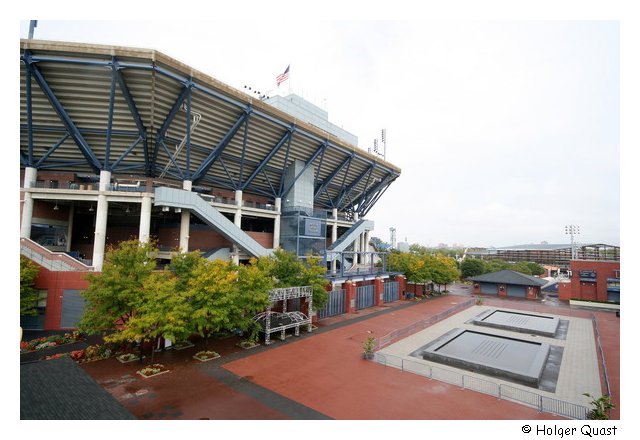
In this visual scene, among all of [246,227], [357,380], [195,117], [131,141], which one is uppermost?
[195,117]

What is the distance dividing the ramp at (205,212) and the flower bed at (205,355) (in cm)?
1552

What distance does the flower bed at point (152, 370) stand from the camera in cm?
1786

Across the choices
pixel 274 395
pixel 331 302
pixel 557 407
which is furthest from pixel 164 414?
pixel 331 302

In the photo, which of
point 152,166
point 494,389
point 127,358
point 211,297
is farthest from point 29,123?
point 494,389

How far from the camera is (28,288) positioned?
78.9 ft

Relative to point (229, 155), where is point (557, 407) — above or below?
below

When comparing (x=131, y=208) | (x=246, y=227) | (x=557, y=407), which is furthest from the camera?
(x=246, y=227)

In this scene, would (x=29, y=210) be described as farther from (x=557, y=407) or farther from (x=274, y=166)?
(x=557, y=407)

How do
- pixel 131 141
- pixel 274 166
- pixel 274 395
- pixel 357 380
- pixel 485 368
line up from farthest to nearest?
pixel 274 166 → pixel 131 141 → pixel 485 368 → pixel 357 380 → pixel 274 395

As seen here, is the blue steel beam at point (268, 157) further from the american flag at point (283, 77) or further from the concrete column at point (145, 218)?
the concrete column at point (145, 218)

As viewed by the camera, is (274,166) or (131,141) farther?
(274,166)

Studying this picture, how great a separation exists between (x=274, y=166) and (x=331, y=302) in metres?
19.9

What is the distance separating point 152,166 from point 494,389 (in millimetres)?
37162

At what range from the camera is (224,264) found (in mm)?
22188
